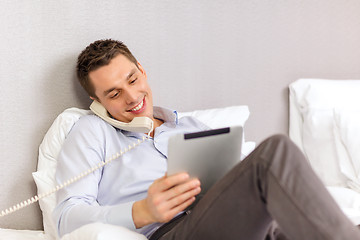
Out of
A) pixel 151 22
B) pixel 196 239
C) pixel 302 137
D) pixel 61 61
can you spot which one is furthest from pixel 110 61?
pixel 302 137

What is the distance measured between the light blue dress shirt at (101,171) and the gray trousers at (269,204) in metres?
0.30

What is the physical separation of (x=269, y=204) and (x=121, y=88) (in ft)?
2.46

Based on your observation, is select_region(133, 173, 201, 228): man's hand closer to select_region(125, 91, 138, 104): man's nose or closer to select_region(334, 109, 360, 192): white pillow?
select_region(125, 91, 138, 104): man's nose

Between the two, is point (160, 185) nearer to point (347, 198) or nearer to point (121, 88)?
point (121, 88)

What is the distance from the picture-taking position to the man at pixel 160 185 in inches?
38.8

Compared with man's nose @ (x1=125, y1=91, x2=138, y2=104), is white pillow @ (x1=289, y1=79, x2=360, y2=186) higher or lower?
lower

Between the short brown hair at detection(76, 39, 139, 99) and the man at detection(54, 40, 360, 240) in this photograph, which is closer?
the man at detection(54, 40, 360, 240)

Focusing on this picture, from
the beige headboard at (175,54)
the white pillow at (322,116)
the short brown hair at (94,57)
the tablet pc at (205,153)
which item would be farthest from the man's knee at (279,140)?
the white pillow at (322,116)

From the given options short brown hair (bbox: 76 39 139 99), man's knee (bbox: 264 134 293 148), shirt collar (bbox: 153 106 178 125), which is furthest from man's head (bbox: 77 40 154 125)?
man's knee (bbox: 264 134 293 148)

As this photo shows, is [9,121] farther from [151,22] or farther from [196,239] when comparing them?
[196,239]

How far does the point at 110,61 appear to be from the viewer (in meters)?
1.56

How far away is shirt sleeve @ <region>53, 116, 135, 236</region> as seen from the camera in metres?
1.28

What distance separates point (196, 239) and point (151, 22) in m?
1.06

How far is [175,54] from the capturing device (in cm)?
197
